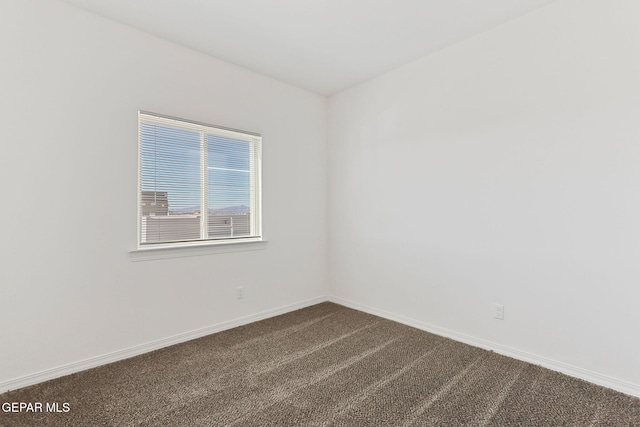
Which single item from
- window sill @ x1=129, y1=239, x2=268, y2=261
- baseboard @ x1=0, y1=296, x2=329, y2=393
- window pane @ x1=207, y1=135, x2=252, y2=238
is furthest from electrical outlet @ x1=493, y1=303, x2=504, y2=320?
window pane @ x1=207, y1=135, x2=252, y2=238

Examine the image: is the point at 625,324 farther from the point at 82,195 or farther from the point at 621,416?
the point at 82,195

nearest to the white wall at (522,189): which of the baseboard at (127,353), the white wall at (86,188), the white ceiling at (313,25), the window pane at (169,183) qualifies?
the white ceiling at (313,25)

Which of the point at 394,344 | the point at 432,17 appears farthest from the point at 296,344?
the point at 432,17

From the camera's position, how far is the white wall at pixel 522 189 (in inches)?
82.3

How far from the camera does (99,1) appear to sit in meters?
2.29

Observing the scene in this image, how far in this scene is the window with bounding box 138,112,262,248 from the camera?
9.02ft

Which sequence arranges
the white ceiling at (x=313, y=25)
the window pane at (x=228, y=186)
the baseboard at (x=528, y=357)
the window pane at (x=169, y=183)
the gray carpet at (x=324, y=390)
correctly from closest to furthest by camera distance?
the gray carpet at (x=324, y=390) → the baseboard at (x=528, y=357) → the white ceiling at (x=313, y=25) → the window pane at (x=169, y=183) → the window pane at (x=228, y=186)

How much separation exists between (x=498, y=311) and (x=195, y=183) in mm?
2933

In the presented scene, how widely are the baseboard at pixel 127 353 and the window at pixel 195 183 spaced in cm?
83

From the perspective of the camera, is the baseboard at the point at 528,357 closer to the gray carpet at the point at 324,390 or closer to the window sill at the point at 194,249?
the gray carpet at the point at 324,390

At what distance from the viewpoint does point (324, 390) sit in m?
2.10

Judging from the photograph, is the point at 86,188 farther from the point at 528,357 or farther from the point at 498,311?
the point at 528,357

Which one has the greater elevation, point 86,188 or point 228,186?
point 228,186

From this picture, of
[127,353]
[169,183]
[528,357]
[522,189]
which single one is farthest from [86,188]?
[528,357]
